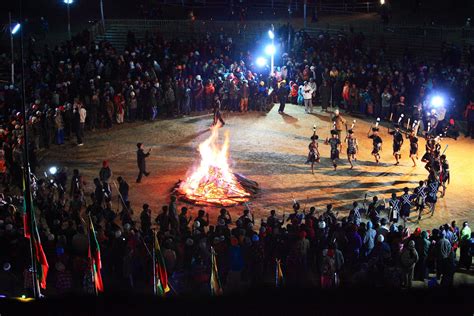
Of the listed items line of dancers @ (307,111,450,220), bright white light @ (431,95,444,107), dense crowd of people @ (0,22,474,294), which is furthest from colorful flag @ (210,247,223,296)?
bright white light @ (431,95,444,107)

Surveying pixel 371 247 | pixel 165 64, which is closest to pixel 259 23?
pixel 165 64

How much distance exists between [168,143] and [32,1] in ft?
71.3

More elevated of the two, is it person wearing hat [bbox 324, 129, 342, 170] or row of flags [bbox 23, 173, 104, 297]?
person wearing hat [bbox 324, 129, 342, 170]

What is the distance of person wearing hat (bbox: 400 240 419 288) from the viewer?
17.1 m

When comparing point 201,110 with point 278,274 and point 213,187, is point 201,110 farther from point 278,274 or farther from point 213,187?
point 278,274

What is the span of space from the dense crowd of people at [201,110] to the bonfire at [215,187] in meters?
1.08

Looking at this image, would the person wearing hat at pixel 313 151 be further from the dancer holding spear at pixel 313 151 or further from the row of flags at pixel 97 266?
the row of flags at pixel 97 266

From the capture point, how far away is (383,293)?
37.4 ft

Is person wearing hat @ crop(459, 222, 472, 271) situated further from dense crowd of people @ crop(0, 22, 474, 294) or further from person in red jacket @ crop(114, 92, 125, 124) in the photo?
person in red jacket @ crop(114, 92, 125, 124)

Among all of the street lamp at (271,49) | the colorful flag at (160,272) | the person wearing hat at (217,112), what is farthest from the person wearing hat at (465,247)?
the street lamp at (271,49)

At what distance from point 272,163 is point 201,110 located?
8.30 meters

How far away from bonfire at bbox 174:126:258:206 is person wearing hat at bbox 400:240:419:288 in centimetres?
702

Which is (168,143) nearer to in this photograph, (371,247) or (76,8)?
(371,247)

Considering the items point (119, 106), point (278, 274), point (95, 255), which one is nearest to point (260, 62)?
point (119, 106)
